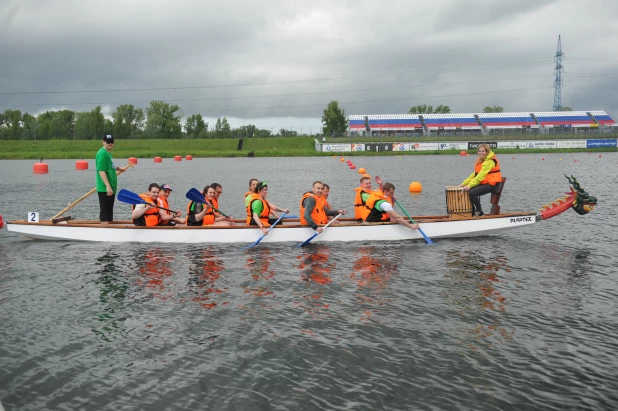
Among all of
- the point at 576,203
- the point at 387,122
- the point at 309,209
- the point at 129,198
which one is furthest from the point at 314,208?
the point at 387,122

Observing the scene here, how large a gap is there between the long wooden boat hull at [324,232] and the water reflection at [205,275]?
0.59 metres

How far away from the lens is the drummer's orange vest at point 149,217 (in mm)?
14125

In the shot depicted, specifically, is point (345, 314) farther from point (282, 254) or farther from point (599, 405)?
point (282, 254)

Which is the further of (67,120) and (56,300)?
(67,120)

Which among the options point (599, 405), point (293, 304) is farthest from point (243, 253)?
point (599, 405)

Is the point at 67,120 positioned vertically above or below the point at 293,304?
above

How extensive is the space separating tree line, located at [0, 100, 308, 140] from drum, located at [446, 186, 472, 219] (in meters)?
95.1

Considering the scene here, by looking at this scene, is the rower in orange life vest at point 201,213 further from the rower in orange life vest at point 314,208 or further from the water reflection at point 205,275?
the rower in orange life vest at point 314,208

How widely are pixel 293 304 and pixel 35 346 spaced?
3880 mm

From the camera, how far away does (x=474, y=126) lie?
316 feet

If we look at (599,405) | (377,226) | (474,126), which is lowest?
(599,405)

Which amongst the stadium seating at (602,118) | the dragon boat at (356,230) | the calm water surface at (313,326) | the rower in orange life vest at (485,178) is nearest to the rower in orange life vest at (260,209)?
the dragon boat at (356,230)

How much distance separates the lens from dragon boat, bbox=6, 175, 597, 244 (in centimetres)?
1375

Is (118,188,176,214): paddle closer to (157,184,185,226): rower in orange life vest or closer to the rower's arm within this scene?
(157,184,185,226): rower in orange life vest
